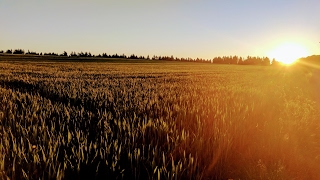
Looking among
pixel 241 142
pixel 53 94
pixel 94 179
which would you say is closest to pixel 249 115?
pixel 241 142

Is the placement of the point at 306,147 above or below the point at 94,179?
below

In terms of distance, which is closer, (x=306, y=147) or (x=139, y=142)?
(x=139, y=142)

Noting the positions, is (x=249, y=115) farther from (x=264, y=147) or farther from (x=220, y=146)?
(x=220, y=146)

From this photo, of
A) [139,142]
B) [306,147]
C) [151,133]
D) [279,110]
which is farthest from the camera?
[279,110]

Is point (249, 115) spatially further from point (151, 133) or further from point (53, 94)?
point (53, 94)

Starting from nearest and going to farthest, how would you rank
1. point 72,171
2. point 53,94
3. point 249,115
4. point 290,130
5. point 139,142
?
point 72,171, point 139,142, point 290,130, point 249,115, point 53,94

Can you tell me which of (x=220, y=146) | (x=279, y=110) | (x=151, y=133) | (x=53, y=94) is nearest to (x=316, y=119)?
(x=279, y=110)

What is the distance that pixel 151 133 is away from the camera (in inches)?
163

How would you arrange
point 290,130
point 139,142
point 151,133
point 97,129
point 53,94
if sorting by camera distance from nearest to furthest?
point 139,142
point 151,133
point 97,129
point 290,130
point 53,94

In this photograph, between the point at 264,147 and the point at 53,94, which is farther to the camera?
the point at 53,94

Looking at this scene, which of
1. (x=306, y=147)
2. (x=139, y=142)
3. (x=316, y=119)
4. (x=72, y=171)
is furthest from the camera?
(x=316, y=119)

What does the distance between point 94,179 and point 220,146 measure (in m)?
1.97

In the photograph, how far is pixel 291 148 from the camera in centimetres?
469

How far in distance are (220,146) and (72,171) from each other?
2151 mm
